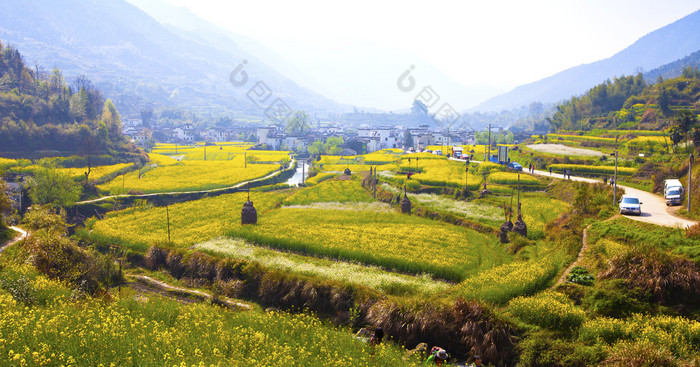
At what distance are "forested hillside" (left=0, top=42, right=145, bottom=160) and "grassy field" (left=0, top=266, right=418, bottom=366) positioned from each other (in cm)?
5362

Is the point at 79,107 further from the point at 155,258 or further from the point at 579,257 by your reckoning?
the point at 579,257

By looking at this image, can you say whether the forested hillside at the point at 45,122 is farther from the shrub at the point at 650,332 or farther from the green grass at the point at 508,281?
the shrub at the point at 650,332

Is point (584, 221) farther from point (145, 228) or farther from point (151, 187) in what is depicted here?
point (151, 187)

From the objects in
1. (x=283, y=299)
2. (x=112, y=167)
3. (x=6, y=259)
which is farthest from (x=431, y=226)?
(x=112, y=167)

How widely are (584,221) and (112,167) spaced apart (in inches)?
2372

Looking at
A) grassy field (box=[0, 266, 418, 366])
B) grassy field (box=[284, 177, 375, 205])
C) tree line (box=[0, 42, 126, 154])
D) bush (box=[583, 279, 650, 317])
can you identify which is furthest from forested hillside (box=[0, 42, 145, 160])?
bush (box=[583, 279, 650, 317])

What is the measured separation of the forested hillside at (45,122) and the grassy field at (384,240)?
44474mm

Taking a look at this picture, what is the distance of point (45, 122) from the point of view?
73.9 m

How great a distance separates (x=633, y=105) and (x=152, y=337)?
102 meters

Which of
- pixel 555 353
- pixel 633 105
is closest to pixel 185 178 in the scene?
pixel 555 353

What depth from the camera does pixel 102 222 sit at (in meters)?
37.0

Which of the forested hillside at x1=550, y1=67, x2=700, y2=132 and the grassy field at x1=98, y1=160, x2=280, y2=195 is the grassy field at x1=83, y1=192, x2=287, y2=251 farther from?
the forested hillside at x1=550, y1=67, x2=700, y2=132

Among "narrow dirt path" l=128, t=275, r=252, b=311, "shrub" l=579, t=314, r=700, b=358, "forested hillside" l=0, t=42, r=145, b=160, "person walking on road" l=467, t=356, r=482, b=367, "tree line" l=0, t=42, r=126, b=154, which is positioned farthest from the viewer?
"tree line" l=0, t=42, r=126, b=154

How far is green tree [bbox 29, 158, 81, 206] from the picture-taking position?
41.2 meters
